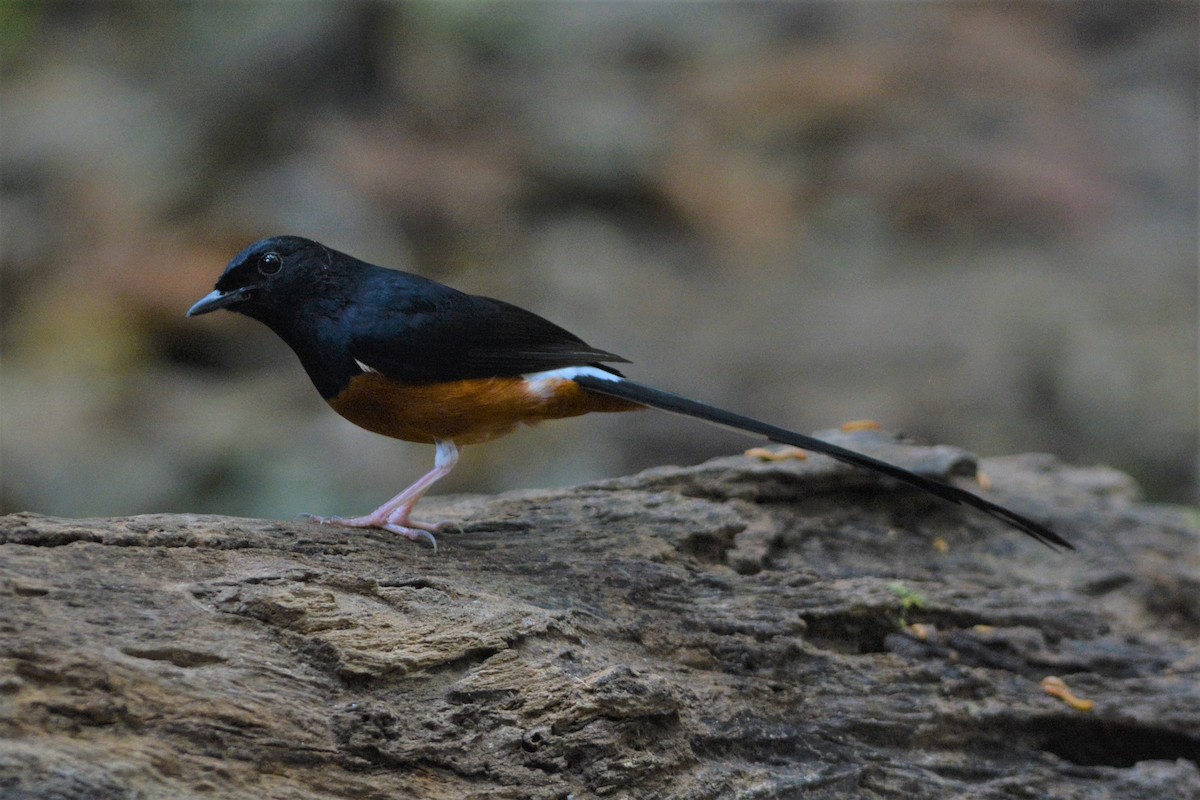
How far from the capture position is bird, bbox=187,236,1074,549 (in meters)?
4.12

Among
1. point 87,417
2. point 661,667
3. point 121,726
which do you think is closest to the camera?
point 121,726

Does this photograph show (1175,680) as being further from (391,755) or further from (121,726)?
(121,726)

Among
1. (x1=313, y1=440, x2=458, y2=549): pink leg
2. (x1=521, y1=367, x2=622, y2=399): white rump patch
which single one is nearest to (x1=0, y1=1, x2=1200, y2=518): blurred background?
(x1=313, y1=440, x2=458, y2=549): pink leg

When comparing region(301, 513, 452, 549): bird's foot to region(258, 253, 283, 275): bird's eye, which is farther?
region(258, 253, 283, 275): bird's eye

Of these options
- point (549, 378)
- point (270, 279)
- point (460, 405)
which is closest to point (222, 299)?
point (270, 279)

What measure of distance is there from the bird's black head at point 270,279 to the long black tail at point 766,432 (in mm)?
1110

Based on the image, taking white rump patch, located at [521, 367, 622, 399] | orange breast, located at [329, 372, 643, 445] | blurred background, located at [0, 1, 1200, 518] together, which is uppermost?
blurred background, located at [0, 1, 1200, 518]

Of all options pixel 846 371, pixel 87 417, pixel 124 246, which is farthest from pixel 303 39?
pixel 846 371

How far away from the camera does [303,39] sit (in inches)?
454

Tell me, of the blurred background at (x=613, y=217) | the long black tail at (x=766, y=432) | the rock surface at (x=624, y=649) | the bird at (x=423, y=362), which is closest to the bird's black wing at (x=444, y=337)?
the bird at (x=423, y=362)

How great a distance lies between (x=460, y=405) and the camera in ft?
13.8

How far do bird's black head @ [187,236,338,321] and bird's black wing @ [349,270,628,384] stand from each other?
0.22m

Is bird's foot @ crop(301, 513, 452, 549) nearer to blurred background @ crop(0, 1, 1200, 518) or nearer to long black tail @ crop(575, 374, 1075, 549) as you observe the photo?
long black tail @ crop(575, 374, 1075, 549)

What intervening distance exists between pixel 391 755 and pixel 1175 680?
3.51 meters
